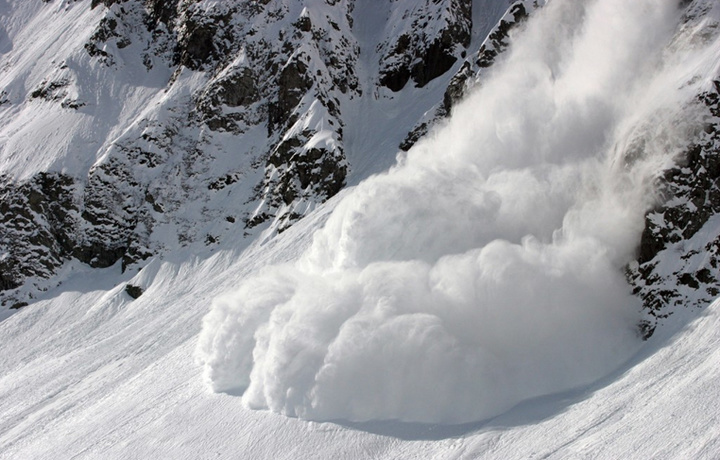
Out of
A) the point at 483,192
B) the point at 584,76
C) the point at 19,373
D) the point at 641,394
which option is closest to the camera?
the point at 641,394

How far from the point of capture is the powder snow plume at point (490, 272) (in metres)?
27.4

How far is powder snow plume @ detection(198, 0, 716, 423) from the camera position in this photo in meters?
27.4

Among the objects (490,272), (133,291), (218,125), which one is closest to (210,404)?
(490,272)

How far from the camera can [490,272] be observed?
2944cm

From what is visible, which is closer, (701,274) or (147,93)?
(701,274)

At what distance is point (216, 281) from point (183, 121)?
21.2m

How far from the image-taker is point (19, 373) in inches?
1902

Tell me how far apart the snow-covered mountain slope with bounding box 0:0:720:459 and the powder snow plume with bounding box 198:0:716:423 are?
0.12 meters

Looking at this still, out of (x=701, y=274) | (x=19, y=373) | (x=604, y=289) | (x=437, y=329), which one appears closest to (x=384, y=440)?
(x=437, y=329)

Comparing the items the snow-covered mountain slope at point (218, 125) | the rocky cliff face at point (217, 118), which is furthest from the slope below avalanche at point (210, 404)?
the rocky cliff face at point (217, 118)

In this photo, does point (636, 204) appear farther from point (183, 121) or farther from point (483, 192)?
point (183, 121)

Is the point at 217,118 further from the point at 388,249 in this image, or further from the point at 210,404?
the point at 210,404

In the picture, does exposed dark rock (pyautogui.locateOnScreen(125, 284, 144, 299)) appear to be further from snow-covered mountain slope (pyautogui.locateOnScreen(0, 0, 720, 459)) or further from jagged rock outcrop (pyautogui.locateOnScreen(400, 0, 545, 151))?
jagged rock outcrop (pyautogui.locateOnScreen(400, 0, 545, 151))

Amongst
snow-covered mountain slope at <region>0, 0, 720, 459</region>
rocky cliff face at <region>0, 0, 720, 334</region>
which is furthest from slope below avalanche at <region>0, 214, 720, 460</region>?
rocky cliff face at <region>0, 0, 720, 334</region>
